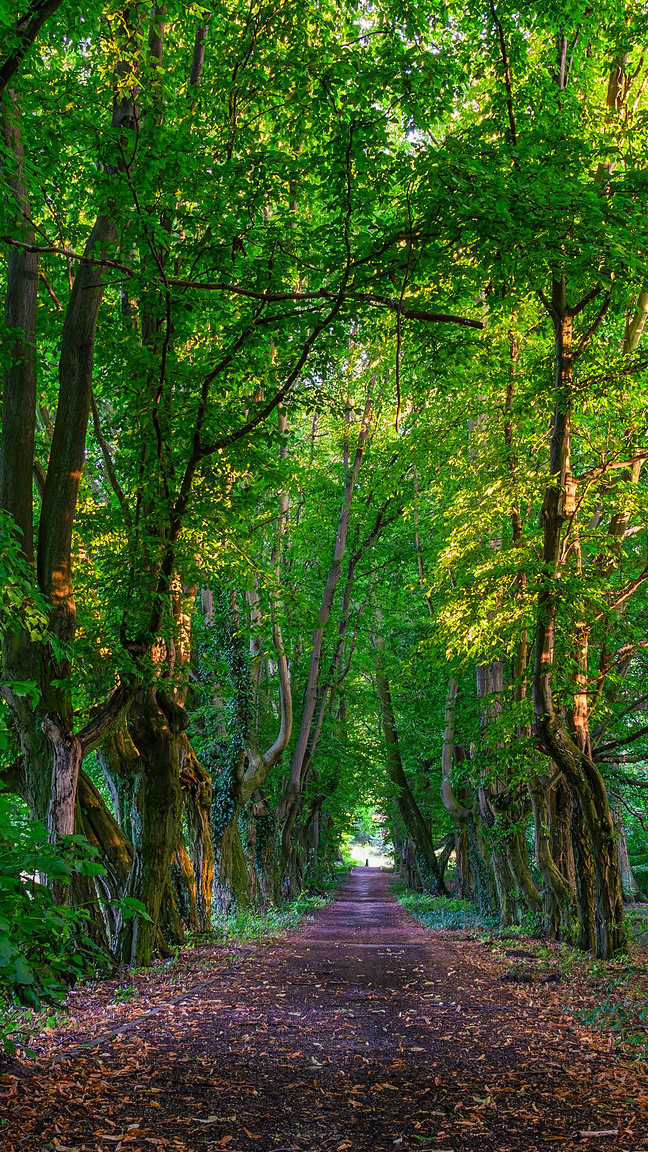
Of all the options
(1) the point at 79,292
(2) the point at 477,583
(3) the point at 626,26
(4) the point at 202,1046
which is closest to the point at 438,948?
(2) the point at 477,583

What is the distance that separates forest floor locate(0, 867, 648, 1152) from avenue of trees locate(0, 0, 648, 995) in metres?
1.61

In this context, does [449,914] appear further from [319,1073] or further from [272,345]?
[319,1073]

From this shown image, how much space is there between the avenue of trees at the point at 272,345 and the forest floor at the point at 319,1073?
1.61 metres

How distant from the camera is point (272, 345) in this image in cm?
945

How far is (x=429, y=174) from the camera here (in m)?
5.64

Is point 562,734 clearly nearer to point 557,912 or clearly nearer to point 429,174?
point 557,912

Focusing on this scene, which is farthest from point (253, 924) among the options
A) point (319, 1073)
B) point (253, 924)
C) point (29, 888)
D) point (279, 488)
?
point (29, 888)

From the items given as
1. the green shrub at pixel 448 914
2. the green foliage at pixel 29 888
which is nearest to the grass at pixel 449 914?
the green shrub at pixel 448 914

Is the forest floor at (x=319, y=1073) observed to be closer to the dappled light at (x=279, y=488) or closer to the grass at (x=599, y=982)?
the dappled light at (x=279, y=488)

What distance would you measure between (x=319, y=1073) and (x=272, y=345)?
7355 mm

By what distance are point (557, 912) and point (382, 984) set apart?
4.50 meters

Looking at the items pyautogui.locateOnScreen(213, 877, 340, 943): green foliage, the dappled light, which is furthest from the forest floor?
pyautogui.locateOnScreen(213, 877, 340, 943): green foliage

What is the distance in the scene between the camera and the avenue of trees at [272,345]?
6.25m

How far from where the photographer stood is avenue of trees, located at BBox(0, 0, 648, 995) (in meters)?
6.25
